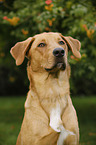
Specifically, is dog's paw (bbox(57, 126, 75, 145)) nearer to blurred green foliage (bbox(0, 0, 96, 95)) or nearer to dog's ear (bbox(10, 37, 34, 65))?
dog's ear (bbox(10, 37, 34, 65))

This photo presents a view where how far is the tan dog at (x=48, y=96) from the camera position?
10.8ft

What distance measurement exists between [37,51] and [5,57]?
5.63m

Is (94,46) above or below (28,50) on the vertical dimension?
below

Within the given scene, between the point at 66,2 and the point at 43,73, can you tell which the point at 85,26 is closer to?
the point at 66,2

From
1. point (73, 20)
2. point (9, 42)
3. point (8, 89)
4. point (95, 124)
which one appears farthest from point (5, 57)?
point (8, 89)

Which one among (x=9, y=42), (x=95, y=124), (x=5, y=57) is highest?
(x=9, y=42)

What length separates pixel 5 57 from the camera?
29.7ft

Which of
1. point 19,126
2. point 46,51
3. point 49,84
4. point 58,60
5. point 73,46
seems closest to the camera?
point 58,60

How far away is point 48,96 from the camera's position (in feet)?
11.7

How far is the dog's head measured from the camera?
133 inches

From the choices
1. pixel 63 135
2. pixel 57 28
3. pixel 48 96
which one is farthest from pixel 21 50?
pixel 57 28

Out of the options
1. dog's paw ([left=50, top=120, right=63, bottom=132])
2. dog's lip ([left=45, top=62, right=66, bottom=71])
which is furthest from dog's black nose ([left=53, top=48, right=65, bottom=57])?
dog's paw ([left=50, top=120, right=63, bottom=132])

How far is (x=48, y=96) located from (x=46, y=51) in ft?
2.16

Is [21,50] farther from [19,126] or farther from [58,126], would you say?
[19,126]
